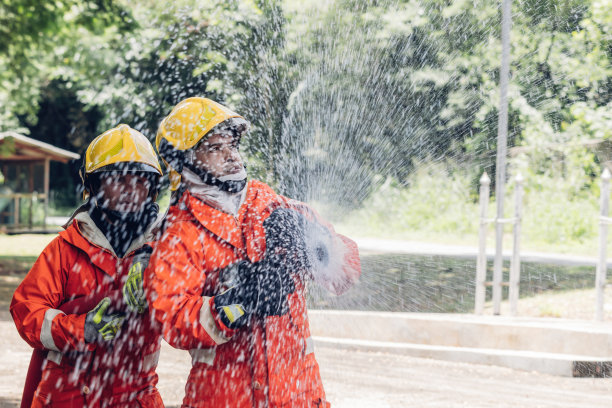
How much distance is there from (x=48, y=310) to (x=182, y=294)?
601 millimetres

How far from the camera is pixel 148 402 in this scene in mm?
2586

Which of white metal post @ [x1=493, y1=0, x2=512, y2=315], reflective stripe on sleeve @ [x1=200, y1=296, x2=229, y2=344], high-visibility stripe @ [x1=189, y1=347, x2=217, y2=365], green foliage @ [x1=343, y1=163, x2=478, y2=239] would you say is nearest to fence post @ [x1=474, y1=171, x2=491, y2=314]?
white metal post @ [x1=493, y1=0, x2=512, y2=315]

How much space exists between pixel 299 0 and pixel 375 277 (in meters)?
5.26

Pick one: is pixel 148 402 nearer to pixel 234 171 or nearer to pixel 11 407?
pixel 234 171

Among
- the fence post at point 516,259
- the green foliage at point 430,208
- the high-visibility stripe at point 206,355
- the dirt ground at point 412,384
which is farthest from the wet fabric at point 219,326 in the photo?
the green foliage at point 430,208

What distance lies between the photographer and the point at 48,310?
2.48 meters

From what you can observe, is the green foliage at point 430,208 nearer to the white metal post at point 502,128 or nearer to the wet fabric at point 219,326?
the white metal post at point 502,128

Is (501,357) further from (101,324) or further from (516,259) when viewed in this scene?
(101,324)

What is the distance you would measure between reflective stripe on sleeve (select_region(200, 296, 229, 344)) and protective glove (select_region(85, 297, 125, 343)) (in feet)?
1.50

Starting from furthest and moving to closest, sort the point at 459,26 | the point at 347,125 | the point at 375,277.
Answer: the point at 375,277 → the point at 347,125 → the point at 459,26

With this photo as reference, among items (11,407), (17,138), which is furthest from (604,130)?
(17,138)

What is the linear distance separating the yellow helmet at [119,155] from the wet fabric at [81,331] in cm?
23

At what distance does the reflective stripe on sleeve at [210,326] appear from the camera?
7.06 ft

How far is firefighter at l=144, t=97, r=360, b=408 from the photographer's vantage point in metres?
2.18
